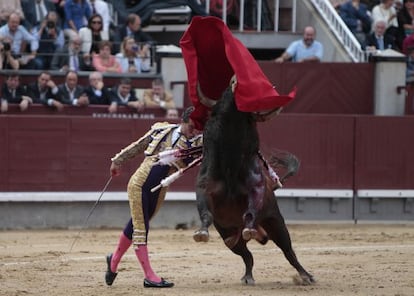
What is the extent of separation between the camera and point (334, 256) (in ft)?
37.0

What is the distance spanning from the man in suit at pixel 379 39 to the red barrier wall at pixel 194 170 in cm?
258

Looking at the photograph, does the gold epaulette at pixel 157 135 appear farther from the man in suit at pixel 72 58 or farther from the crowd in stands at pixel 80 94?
the man in suit at pixel 72 58

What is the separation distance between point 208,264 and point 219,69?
257 cm

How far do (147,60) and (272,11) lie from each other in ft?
10.5

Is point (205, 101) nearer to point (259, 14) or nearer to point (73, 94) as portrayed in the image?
point (73, 94)

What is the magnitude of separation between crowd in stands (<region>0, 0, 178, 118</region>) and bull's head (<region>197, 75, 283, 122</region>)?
5.93 meters

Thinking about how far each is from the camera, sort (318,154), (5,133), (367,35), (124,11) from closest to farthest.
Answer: (5,133) → (318,154) → (124,11) → (367,35)

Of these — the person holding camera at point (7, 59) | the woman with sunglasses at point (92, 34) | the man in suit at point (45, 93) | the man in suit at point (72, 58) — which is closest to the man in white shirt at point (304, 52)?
the woman with sunglasses at point (92, 34)

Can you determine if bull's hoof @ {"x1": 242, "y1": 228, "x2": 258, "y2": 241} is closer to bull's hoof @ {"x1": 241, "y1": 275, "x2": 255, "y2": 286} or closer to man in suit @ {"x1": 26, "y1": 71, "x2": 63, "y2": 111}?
bull's hoof @ {"x1": 241, "y1": 275, "x2": 255, "y2": 286}

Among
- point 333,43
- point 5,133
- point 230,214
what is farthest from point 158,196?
point 333,43

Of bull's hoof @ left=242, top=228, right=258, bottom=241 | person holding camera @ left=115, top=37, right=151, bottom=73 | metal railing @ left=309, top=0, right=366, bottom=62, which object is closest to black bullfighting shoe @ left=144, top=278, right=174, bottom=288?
bull's hoof @ left=242, top=228, right=258, bottom=241

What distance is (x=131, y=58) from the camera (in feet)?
51.3

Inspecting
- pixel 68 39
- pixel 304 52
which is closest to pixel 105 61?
pixel 68 39

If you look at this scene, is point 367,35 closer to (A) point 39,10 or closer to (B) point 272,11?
(B) point 272,11
